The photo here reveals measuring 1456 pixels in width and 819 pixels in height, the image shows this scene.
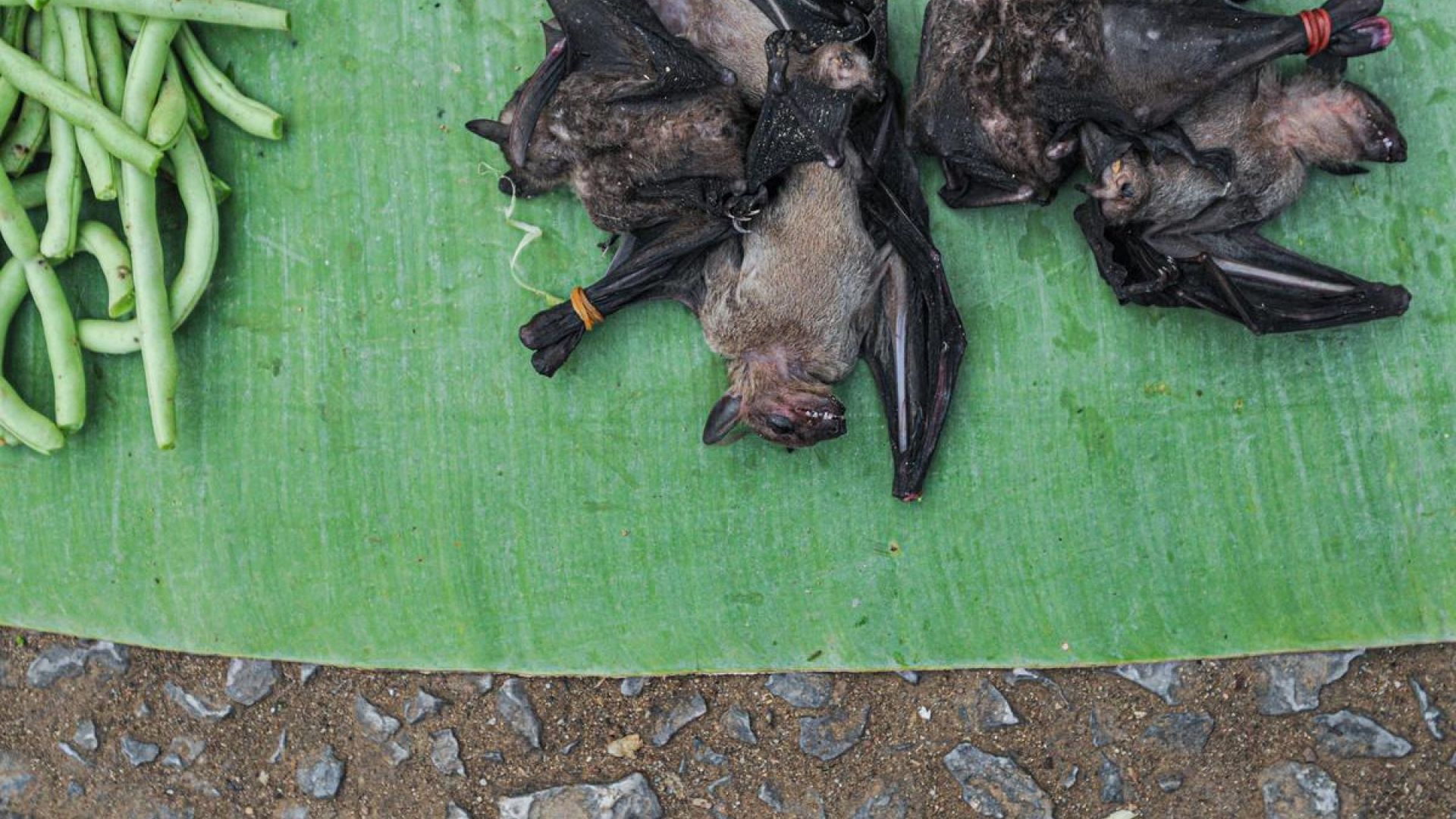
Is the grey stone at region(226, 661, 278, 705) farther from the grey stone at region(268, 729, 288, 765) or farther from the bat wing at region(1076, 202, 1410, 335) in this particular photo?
the bat wing at region(1076, 202, 1410, 335)

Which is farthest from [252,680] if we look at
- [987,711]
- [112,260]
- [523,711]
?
[987,711]

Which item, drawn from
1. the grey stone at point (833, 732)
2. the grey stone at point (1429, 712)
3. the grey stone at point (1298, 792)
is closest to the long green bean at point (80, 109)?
the grey stone at point (833, 732)

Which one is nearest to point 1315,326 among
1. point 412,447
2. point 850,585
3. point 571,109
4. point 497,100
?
point 850,585

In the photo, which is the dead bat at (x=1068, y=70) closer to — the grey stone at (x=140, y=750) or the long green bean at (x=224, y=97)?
the long green bean at (x=224, y=97)

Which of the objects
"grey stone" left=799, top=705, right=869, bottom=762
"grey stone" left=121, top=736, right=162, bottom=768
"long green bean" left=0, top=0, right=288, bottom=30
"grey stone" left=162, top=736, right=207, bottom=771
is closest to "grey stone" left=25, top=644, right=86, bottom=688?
"grey stone" left=121, top=736, right=162, bottom=768

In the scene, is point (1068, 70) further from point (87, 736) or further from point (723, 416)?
point (87, 736)

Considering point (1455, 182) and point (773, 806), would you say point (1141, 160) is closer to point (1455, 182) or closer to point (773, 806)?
point (1455, 182)
